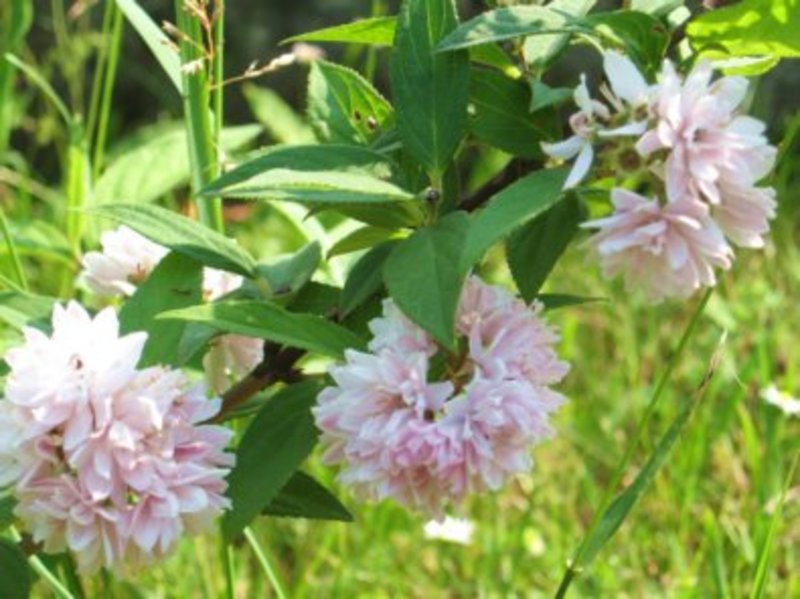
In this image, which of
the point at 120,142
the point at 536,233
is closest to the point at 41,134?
the point at 120,142

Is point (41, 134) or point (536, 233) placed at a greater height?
point (536, 233)

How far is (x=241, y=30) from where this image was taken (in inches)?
104

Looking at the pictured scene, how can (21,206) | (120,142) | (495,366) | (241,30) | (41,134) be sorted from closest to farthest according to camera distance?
(495,366) < (21,206) < (41,134) < (120,142) < (241,30)

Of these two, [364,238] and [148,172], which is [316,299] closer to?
[364,238]

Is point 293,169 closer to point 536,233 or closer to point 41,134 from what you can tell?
point 536,233

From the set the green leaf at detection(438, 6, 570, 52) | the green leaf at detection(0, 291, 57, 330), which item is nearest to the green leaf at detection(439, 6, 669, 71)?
the green leaf at detection(438, 6, 570, 52)

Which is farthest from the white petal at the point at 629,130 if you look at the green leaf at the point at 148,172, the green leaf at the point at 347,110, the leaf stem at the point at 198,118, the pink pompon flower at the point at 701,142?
the green leaf at the point at 148,172

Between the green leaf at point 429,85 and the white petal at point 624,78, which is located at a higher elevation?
the white petal at point 624,78

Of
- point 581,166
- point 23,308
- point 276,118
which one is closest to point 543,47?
point 581,166

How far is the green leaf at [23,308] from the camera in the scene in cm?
95

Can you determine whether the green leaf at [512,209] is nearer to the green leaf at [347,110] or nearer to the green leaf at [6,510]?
the green leaf at [347,110]

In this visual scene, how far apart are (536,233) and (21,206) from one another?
3.66 feet

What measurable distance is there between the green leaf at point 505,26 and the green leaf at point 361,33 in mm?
87

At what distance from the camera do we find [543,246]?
0.82 meters
